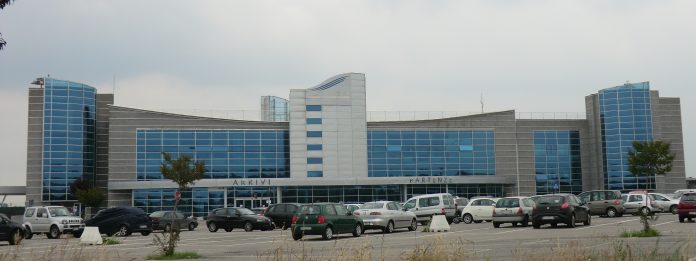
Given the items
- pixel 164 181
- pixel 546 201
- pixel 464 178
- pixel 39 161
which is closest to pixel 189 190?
pixel 164 181

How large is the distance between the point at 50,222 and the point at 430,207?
60.4ft

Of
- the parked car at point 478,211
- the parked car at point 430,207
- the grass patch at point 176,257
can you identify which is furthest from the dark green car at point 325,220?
the parked car at point 478,211

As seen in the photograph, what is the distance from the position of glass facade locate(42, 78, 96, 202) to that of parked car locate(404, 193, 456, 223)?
57.8 m

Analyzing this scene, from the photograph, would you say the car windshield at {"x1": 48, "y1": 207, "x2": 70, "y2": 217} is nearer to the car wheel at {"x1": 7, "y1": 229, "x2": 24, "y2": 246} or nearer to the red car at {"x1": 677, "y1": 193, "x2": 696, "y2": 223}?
the car wheel at {"x1": 7, "y1": 229, "x2": 24, "y2": 246}

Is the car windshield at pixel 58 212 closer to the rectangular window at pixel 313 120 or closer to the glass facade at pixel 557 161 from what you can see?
the rectangular window at pixel 313 120

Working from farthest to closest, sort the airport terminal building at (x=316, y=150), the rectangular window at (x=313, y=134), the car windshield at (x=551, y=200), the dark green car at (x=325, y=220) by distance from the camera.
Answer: the rectangular window at (x=313, y=134), the airport terminal building at (x=316, y=150), the car windshield at (x=551, y=200), the dark green car at (x=325, y=220)

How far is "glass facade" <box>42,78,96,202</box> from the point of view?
279 feet

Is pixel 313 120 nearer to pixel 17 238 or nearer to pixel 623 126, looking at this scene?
pixel 623 126

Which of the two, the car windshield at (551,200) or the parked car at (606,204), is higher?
the car windshield at (551,200)

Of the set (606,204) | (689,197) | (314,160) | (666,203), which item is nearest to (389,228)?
(689,197)

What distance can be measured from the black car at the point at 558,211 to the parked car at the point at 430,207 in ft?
28.8

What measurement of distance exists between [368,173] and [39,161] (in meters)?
37.6

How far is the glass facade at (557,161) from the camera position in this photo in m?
98.0

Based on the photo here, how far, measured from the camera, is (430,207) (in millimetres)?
38781
